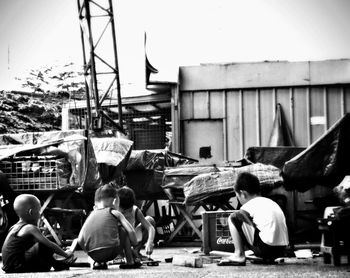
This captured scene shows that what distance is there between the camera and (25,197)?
23.2 ft

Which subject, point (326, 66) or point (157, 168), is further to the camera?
point (326, 66)

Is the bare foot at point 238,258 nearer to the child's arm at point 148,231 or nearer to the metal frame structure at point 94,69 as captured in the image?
the child's arm at point 148,231

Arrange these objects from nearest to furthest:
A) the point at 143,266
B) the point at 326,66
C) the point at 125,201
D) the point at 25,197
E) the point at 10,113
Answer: the point at 25,197
the point at 143,266
the point at 125,201
the point at 326,66
the point at 10,113

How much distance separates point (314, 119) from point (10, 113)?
1367cm

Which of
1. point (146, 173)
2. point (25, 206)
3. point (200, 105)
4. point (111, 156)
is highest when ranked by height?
point (200, 105)

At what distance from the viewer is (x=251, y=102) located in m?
17.4

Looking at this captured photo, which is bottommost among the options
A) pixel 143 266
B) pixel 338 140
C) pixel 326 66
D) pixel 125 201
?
pixel 143 266

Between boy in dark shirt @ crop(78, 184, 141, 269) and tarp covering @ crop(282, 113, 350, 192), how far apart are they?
355cm

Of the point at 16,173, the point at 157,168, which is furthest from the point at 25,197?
the point at 157,168

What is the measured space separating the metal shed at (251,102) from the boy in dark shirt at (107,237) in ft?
33.2

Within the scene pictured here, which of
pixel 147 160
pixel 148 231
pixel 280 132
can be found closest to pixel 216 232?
pixel 148 231

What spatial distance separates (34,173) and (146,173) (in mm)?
3515

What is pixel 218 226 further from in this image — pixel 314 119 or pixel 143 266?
pixel 314 119

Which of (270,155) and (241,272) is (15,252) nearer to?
(241,272)
